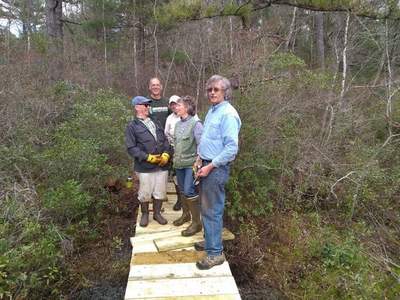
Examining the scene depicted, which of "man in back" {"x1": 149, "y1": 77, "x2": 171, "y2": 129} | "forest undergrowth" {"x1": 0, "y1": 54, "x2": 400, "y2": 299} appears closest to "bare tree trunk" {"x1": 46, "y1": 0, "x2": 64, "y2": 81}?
"forest undergrowth" {"x1": 0, "y1": 54, "x2": 400, "y2": 299}

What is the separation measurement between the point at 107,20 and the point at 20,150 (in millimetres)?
8520

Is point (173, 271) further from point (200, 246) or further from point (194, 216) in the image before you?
point (194, 216)

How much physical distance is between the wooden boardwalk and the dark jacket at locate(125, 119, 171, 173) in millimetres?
809

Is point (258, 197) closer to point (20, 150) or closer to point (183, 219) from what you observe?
point (183, 219)

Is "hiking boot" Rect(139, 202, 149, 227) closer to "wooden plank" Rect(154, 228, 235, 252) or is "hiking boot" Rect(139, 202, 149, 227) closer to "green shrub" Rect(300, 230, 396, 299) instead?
"wooden plank" Rect(154, 228, 235, 252)

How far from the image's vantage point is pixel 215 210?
3.30 metres

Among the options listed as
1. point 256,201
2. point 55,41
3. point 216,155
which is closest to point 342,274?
point 256,201

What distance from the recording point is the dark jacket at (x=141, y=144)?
397cm

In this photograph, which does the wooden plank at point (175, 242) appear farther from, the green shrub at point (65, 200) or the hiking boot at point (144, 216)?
the green shrub at point (65, 200)

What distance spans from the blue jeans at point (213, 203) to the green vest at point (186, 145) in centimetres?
64

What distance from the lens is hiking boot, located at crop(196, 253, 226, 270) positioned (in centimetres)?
336

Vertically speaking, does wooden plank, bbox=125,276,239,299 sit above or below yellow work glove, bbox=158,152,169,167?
below

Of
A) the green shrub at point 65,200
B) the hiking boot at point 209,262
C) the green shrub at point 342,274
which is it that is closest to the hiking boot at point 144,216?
the green shrub at point 65,200

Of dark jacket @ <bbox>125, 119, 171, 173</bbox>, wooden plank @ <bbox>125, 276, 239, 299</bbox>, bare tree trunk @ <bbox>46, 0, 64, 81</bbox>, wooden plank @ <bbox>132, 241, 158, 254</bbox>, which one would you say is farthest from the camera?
bare tree trunk @ <bbox>46, 0, 64, 81</bbox>
